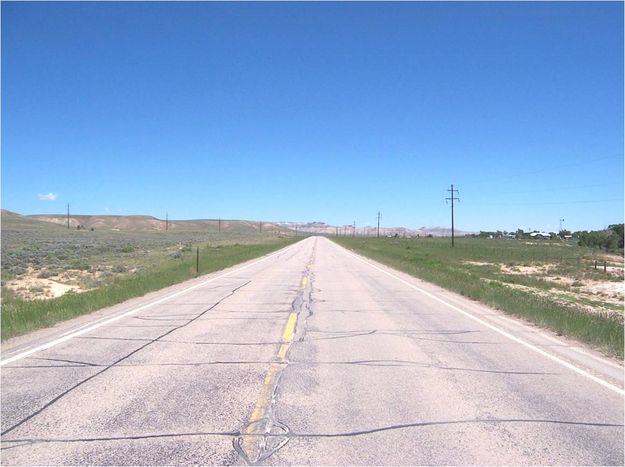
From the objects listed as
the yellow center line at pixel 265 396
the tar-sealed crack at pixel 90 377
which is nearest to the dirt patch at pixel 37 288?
the tar-sealed crack at pixel 90 377

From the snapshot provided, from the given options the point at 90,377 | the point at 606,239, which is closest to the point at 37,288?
the point at 90,377

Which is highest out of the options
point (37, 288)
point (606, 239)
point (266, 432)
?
point (606, 239)

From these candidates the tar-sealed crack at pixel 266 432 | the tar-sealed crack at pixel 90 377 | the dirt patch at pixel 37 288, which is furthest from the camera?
the dirt patch at pixel 37 288

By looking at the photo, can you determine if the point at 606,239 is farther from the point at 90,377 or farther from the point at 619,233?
the point at 90,377

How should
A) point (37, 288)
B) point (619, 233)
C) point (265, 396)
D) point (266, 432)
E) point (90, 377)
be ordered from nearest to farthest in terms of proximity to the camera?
point (266, 432) → point (265, 396) → point (90, 377) → point (37, 288) → point (619, 233)

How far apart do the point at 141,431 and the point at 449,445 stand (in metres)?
2.79

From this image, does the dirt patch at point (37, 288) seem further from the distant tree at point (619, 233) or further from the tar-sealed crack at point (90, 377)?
the distant tree at point (619, 233)

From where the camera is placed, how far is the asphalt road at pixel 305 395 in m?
4.64

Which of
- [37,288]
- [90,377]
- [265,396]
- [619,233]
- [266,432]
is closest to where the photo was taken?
[266,432]

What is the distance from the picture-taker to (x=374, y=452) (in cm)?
457

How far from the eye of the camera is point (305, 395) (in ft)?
20.2

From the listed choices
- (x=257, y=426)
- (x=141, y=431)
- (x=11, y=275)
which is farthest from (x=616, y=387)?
(x=11, y=275)

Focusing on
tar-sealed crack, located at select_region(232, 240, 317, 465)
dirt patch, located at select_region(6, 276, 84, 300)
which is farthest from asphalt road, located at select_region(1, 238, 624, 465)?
dirt patch, located at select_region(6, 276, 84, 300)

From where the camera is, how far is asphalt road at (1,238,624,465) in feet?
15.2
